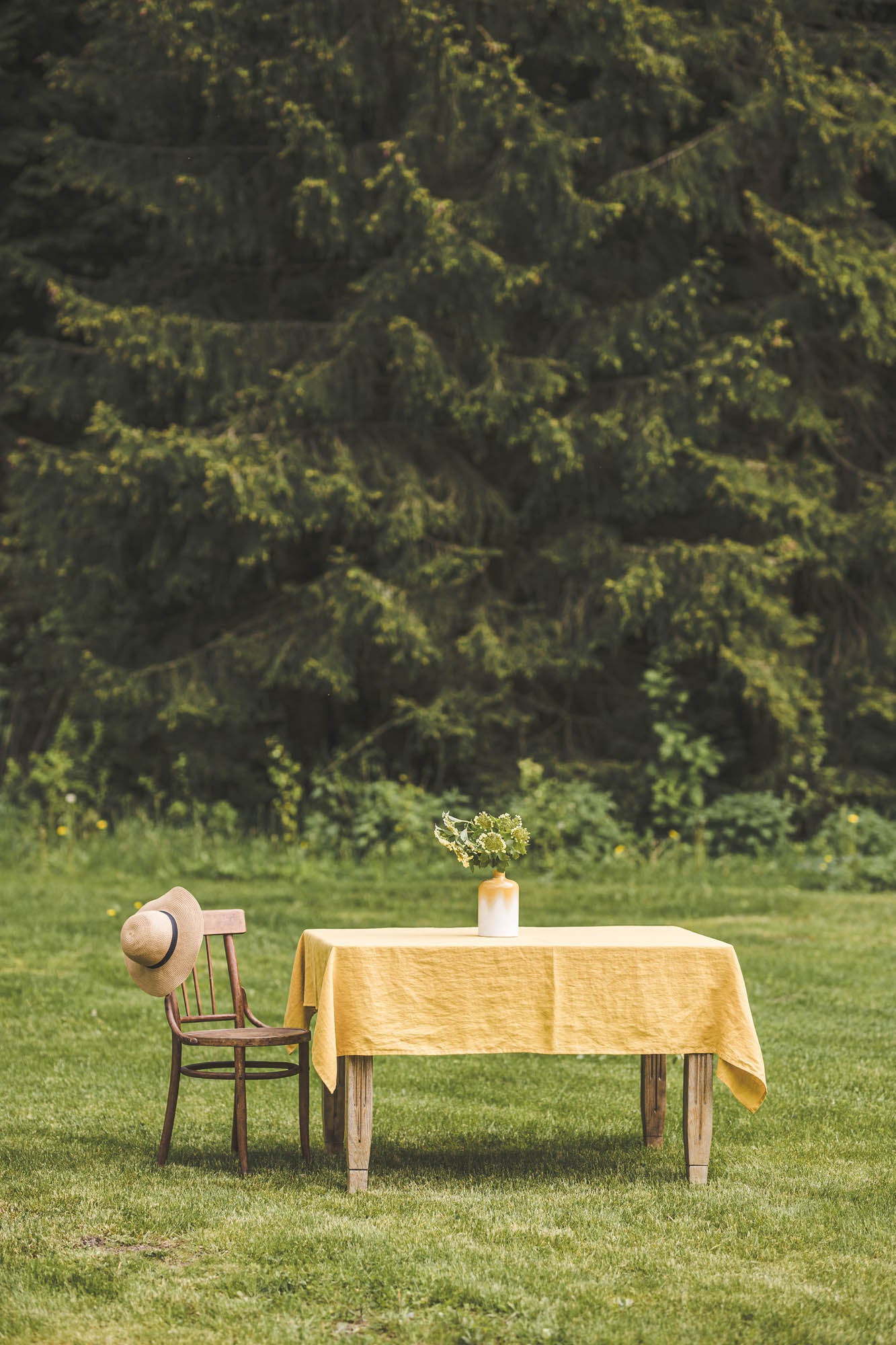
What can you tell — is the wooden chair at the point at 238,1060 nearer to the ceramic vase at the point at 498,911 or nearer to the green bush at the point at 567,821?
the ceramic vase at the point at 498,911

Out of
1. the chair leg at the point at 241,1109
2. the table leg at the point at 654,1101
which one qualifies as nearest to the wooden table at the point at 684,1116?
the chair leg at the point at 241,1109

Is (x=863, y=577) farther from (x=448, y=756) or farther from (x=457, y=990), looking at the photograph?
(x=457, y=990)

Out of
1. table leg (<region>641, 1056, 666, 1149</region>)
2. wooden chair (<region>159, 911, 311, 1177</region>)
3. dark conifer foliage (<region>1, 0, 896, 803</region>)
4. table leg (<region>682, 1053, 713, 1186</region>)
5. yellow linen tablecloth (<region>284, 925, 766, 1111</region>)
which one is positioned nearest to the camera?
yellow linen tablecloth (<region>284, 925, 766, 1111</region>)

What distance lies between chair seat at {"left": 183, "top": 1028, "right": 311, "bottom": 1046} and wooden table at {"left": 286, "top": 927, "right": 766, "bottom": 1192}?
1.05ft

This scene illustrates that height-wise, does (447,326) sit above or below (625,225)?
below

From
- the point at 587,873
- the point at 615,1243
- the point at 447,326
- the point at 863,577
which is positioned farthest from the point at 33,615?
the point at 615,1243

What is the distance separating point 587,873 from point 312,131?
23.5ft

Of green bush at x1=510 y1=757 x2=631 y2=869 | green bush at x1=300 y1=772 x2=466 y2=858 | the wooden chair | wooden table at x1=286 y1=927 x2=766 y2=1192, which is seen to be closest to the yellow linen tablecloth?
wooden table at x1=286 y1=927 x2=766 y2=1192

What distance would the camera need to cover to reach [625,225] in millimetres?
15570

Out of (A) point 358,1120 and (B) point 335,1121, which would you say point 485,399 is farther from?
(A) point 358,1120

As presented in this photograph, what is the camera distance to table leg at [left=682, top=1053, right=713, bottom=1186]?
5.53 m

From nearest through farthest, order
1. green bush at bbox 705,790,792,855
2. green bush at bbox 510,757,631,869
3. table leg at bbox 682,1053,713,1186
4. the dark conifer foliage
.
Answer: table leg at bbox 682,1053,713,1186
green bush at bbox 510,757,631,869
the dark conifer foliage
green bush at bbox 705,790,792,855

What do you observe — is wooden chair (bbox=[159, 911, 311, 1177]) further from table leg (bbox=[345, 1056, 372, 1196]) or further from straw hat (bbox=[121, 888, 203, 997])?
table leg (bbox=[345, 1056, 372, 1196])

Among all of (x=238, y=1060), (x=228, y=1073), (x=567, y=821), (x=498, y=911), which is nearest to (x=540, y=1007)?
(x=498, y=911)
